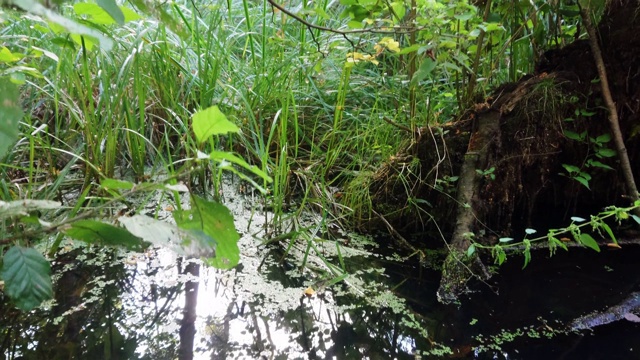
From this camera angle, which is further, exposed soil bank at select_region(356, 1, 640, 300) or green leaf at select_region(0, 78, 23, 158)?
exposed soil bank at select_region(356, 1, 640, 300)

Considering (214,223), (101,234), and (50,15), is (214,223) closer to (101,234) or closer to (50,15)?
(101,234)

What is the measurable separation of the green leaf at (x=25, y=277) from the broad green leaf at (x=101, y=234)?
5 centimetres

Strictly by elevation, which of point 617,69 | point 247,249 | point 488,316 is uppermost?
point 617,69

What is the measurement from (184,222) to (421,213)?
1.23 meters

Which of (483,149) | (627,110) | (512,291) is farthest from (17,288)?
(627,110)

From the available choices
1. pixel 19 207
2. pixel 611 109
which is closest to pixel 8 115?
pixel 19 207

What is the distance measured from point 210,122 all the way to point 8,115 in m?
0.19

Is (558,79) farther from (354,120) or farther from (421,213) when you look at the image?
(354,120)

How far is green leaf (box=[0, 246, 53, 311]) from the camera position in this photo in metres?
0.48

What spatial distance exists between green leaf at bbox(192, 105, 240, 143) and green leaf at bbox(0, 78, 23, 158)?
17 cm

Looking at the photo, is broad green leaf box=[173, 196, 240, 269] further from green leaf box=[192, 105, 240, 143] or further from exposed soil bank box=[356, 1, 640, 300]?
exposed soil bank box=[356, 1, 640, 300]

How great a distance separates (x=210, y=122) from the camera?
0.51 metres

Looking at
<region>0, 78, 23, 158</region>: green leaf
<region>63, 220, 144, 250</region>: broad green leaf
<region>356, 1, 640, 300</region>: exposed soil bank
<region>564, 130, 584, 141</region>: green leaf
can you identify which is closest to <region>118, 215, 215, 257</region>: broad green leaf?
<region>63, 220, 144, 250</region>: broad green leaf

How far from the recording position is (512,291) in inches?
50.8
